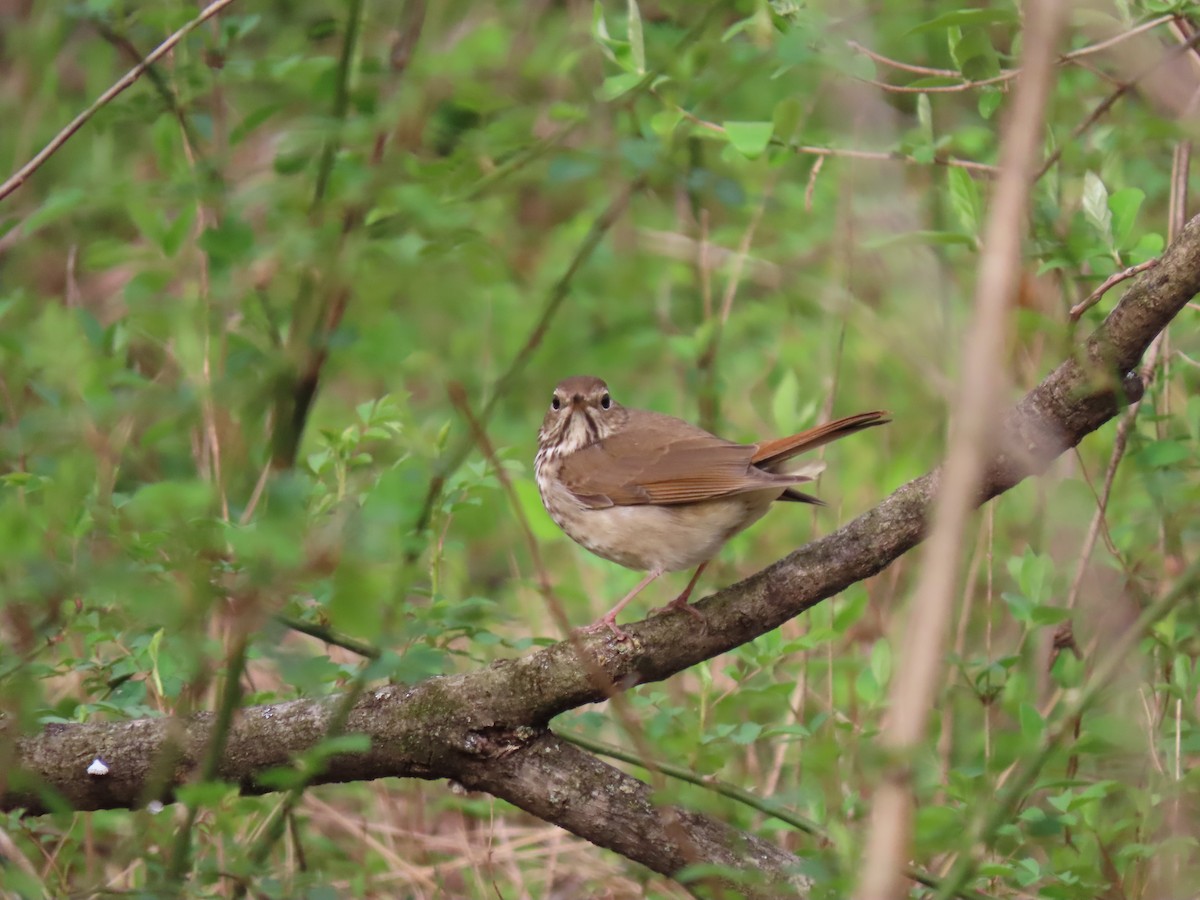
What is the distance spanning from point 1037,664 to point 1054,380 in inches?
61.0

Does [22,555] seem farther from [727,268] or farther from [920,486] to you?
[727,268]

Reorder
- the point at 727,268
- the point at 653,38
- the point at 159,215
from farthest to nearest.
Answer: the point at 727,268, the point at 653,38, the point at 159,215

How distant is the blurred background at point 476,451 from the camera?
209cm

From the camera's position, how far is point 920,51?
7133 mm

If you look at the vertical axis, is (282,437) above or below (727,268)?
above

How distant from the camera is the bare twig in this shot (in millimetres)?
1037

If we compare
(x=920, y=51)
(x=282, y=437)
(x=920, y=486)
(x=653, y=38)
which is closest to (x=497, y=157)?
(x=653, y=38)

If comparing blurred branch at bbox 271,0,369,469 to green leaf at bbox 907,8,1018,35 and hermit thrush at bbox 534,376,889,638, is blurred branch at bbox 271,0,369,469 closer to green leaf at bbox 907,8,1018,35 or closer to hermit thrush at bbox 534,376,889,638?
green leaf at bbox 907,8,1018,35

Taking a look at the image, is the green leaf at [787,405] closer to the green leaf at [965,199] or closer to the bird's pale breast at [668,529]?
the bird's pale breast at [668,529]

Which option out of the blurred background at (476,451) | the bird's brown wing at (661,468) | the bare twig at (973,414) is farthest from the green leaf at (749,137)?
the bare twig at (973,414)

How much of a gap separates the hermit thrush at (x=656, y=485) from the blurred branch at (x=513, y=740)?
1.50 feet

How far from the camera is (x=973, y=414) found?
1045mm

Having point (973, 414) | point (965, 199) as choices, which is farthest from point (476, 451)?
point (973, 414)

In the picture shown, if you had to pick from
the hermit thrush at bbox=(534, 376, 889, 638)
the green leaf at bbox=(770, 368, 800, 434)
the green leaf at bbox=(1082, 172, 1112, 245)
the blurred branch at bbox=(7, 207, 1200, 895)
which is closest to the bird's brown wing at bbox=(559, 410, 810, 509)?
the hermit thrush at bbox=(534, 376, 889, 638)
